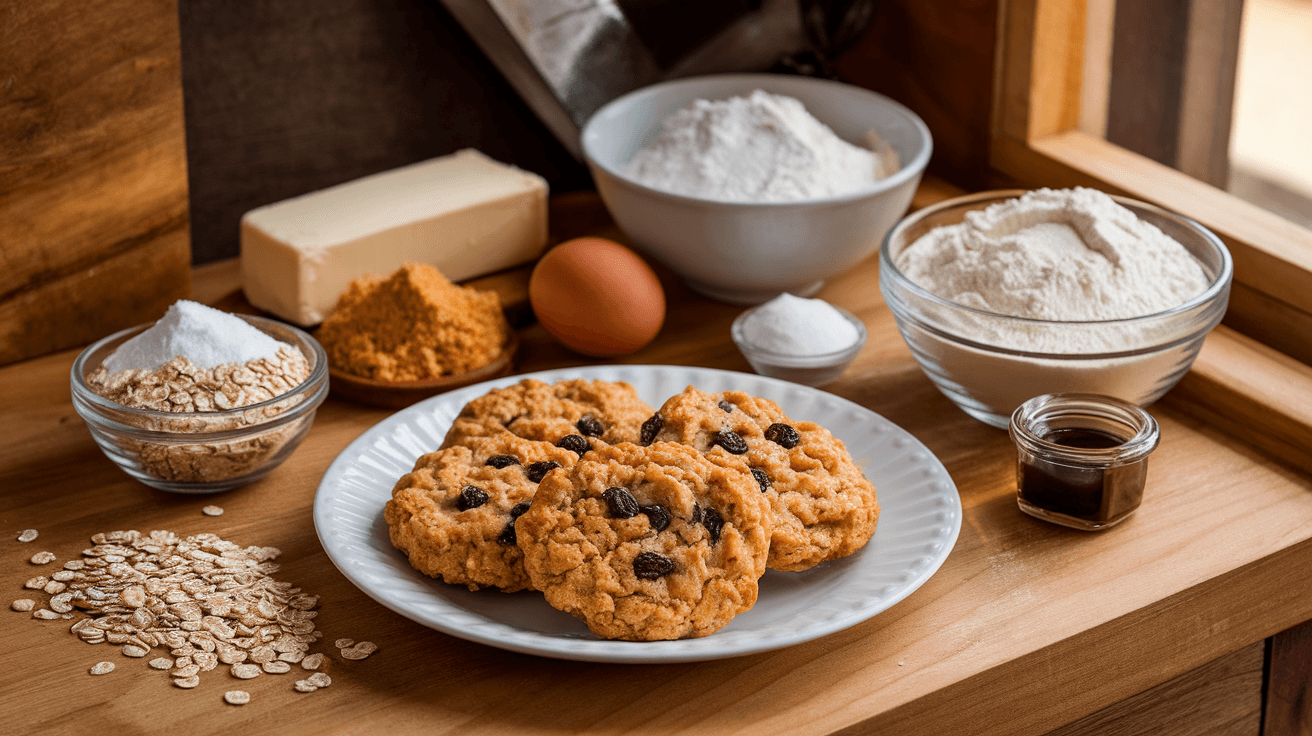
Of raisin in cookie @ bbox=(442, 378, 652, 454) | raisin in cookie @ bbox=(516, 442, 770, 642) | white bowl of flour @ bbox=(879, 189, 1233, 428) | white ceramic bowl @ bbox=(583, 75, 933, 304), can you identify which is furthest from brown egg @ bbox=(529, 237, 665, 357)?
raisin in cookie @ bbox=(516, 442, 770, 642)

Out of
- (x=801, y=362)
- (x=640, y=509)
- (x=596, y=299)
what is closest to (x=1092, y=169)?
(x=801, y=362)

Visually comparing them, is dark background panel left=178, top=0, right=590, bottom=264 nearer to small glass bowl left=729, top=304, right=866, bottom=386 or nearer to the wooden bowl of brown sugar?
the wooden bowl of brown sugar

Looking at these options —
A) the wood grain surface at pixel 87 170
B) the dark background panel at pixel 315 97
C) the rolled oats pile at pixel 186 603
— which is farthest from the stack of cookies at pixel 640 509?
the dark background panel at pixel 315 97

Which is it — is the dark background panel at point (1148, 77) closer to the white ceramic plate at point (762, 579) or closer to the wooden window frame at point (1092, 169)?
the wooden window frame at point (1092, 169)

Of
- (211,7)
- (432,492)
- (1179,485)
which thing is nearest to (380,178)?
(211,7)

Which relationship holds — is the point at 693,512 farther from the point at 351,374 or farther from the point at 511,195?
the point at 511,195
